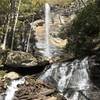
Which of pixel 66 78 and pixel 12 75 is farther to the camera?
pixel 12 75

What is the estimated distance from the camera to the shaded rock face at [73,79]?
20.9 metres

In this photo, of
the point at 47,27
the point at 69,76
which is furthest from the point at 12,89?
the point at 47,27

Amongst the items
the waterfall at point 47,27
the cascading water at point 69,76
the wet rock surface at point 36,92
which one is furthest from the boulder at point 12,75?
the waterfall at point 47,27

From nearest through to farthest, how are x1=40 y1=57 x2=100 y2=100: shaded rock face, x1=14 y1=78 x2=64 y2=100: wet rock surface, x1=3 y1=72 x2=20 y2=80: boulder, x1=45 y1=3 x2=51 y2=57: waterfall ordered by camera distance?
x1=40 y1=57 x2=100 y2=100: shaded rock face
x1=14 y1=78 x2=64 y2=100: wet rock surface
x1=3 y1=72 x2=20 y2=80: boulder
x1=45 y1=3 x2=51 y2=57: waterfall

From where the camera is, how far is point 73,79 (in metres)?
22.1

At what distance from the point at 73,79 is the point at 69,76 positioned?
0.60 metres

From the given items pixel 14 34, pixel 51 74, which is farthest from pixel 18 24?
pixel 51 74

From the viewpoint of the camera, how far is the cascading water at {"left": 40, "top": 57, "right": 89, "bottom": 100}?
21469mm

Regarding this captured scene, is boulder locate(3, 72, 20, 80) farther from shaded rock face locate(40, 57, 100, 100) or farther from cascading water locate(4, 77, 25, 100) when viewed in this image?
shaded rock face locate(40, 57, 100, 100)

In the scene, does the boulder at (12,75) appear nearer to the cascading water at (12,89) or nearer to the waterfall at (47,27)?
the cascading water at (12,89)

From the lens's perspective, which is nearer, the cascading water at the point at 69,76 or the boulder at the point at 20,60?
the cascading water at the point at 69,76

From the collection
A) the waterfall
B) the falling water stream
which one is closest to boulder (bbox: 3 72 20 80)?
the falling water stream

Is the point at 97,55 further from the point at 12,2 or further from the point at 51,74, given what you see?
the point at 12,2

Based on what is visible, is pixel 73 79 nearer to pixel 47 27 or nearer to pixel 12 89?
pixel 12 89
